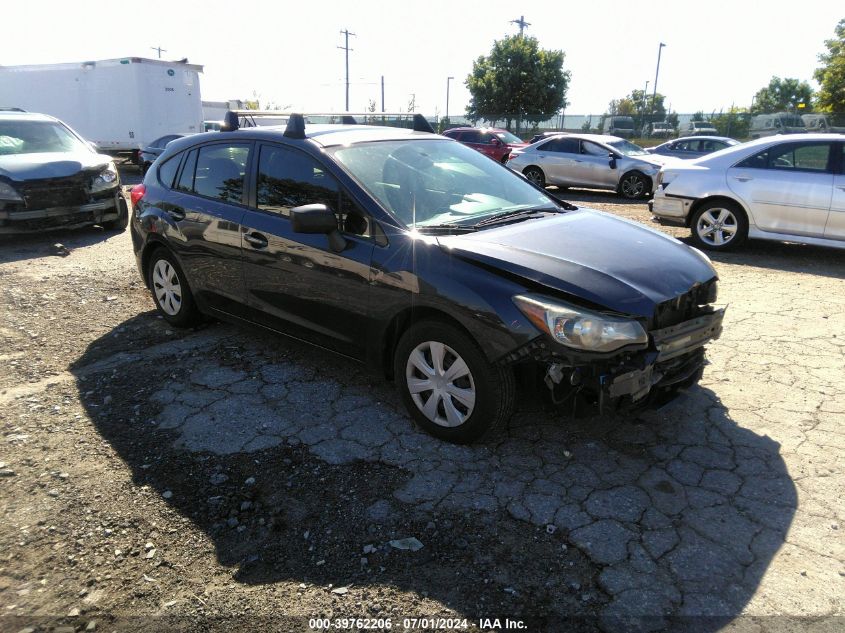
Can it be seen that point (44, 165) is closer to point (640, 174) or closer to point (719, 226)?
point (719, 226)

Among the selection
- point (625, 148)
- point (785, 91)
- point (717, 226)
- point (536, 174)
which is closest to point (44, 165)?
point (717, 226)

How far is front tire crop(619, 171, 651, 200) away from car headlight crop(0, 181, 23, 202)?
1185 centimetres

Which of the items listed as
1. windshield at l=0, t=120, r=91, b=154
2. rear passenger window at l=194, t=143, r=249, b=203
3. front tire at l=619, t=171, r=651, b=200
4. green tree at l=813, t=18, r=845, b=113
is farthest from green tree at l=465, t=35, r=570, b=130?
rear passenger window at l=194, t=143, r=249, b=203

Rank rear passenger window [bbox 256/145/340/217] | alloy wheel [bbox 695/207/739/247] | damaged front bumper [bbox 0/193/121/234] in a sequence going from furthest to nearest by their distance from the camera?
damaged front bumper [bbox 0/193/121/234]
alloy wheel [bbox 695/207/739/247]
rear passenger window [bbox 256/145/340/217]

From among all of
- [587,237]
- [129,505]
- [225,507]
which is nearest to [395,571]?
[225,507]

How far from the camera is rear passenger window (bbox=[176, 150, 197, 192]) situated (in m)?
4.85

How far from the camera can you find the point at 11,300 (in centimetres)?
613

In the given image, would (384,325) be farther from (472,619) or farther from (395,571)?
(472,619)

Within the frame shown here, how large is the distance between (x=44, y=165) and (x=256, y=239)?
621cm

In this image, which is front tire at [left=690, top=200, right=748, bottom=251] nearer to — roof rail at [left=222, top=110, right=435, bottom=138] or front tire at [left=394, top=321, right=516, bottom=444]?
roof rail at [left=222, top=110, right=435, bottom=138]

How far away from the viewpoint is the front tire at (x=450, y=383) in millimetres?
3127

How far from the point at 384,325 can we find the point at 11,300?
4.67 m

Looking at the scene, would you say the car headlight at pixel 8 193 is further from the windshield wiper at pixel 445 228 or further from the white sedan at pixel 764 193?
the white sedan at pixel 764 193

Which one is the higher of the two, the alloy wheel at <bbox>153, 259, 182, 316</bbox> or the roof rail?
the roof rail
